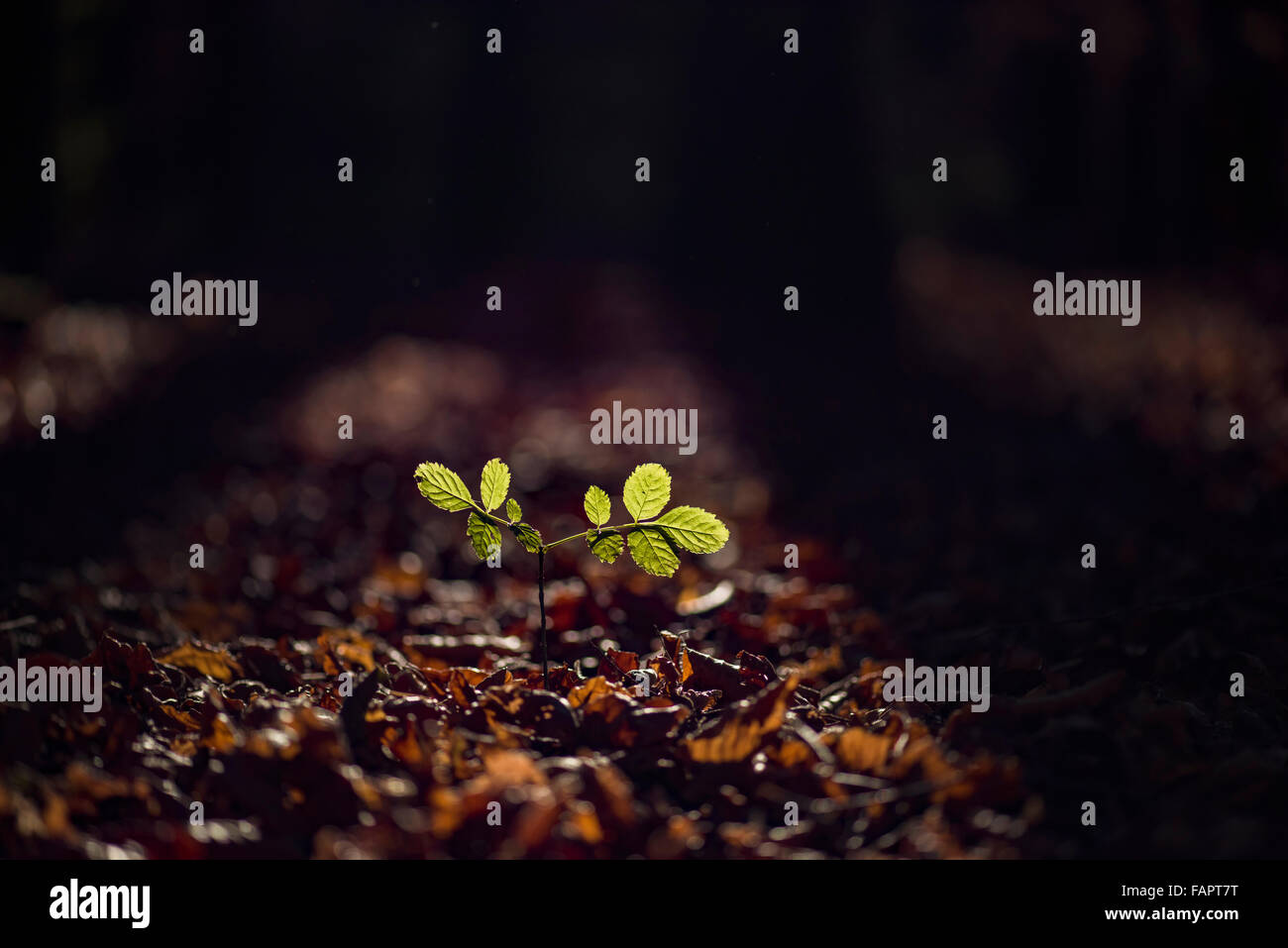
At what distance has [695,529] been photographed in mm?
1939

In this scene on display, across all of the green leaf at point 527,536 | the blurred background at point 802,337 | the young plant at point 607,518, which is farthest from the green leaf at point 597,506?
the blurred background at point 802,337

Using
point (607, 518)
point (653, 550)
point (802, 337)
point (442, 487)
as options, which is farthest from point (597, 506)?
point (802, 337)

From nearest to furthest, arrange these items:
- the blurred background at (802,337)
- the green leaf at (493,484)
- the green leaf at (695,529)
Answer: the green leaf at (695,529) < the green leaf at (493,484) < the blurred background at (802,337)

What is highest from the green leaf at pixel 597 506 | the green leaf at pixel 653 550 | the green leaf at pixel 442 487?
the green leaf at pixel 442 487

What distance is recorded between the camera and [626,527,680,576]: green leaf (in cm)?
198

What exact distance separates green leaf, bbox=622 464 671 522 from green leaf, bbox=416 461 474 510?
33 cm

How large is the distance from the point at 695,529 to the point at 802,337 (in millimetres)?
6862

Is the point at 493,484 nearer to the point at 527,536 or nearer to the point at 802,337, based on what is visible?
the point at 527,536

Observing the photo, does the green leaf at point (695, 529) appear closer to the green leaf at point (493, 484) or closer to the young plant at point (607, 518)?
the young plant at point (607, 518)

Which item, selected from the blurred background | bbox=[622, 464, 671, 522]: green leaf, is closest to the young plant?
bbox=[622, 464, 671, 522]: green leaf

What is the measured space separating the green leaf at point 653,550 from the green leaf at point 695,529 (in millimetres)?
24

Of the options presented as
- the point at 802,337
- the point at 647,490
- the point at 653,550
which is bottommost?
the point at 653,550

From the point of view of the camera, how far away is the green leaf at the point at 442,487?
1.98 meters

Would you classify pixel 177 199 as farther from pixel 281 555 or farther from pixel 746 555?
pixel 746 555
